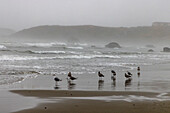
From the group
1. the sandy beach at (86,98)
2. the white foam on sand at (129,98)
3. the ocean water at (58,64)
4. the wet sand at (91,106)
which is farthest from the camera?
the ocean water at (58,64)

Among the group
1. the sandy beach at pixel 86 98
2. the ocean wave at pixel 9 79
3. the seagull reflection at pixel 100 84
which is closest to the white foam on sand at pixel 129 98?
the sandy beach at pixel 86 98

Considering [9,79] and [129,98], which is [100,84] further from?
[9,79]

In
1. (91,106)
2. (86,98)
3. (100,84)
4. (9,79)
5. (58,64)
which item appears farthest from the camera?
(58,64)

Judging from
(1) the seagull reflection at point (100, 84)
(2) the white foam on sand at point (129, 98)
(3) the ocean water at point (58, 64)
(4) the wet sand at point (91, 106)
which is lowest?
(4) the wet sand at point (91, 106)

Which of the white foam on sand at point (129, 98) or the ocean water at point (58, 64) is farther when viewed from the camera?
the ocean water at point (58, 64)

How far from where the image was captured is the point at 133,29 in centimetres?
18238

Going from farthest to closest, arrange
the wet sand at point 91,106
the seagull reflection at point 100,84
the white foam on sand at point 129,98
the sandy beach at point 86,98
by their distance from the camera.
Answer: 1. the seagull reflection at point 100,84
2. the white foam on sand at point 129,98
3. the sandy beach at point 86,98
4. the wet sand at point 91,106

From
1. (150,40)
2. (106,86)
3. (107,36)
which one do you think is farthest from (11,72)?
(150,40)

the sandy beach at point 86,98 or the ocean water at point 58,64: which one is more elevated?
the ocean water at point 58,64

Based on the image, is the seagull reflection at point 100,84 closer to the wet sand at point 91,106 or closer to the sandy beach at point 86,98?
the sandy beach at point 86,98

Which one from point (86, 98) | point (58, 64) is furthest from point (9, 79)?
point (58, 64)

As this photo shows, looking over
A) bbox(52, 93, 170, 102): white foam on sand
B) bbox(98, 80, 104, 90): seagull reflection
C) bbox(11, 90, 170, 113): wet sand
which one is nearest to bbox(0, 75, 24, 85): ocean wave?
bbox(11, 90, 170, 113): wet sand

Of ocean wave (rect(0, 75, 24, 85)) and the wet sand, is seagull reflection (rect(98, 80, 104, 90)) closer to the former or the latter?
the wet sand

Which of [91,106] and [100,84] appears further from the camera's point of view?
[100,84]
